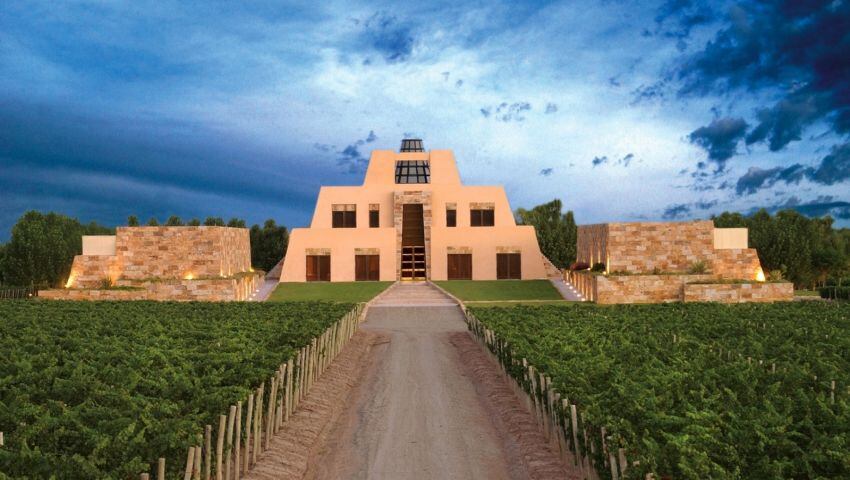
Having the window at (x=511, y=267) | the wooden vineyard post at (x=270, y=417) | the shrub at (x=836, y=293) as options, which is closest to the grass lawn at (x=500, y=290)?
the window at (x=511, y=267)

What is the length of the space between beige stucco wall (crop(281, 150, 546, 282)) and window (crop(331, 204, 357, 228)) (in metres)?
0.37

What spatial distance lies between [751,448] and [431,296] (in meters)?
34.5

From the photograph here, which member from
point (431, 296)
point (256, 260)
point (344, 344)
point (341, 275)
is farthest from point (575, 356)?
point (256, 260)

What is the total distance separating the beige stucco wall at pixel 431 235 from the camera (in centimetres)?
5469

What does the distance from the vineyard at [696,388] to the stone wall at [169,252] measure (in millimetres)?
25948

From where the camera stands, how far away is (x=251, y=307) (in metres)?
32.8

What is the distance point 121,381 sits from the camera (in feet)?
45.5

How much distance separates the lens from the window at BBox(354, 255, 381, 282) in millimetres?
55062

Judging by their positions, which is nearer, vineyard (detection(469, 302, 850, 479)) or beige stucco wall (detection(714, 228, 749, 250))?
vineyard (detection(469, 302, 850, 479))

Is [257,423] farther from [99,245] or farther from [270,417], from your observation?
[99,245]

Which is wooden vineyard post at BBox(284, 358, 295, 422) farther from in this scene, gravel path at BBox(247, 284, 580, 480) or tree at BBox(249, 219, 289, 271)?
tree at BBox(249, 219, 289, 271)

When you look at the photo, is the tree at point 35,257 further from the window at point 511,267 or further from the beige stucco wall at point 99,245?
the window at point 511,267

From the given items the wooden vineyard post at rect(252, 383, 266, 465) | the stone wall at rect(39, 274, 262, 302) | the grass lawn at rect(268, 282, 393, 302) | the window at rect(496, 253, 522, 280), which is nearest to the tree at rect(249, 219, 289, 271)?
the grass lawn at rect(268, 282, 393, 302)

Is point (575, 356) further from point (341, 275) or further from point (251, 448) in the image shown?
point (341, 275)
